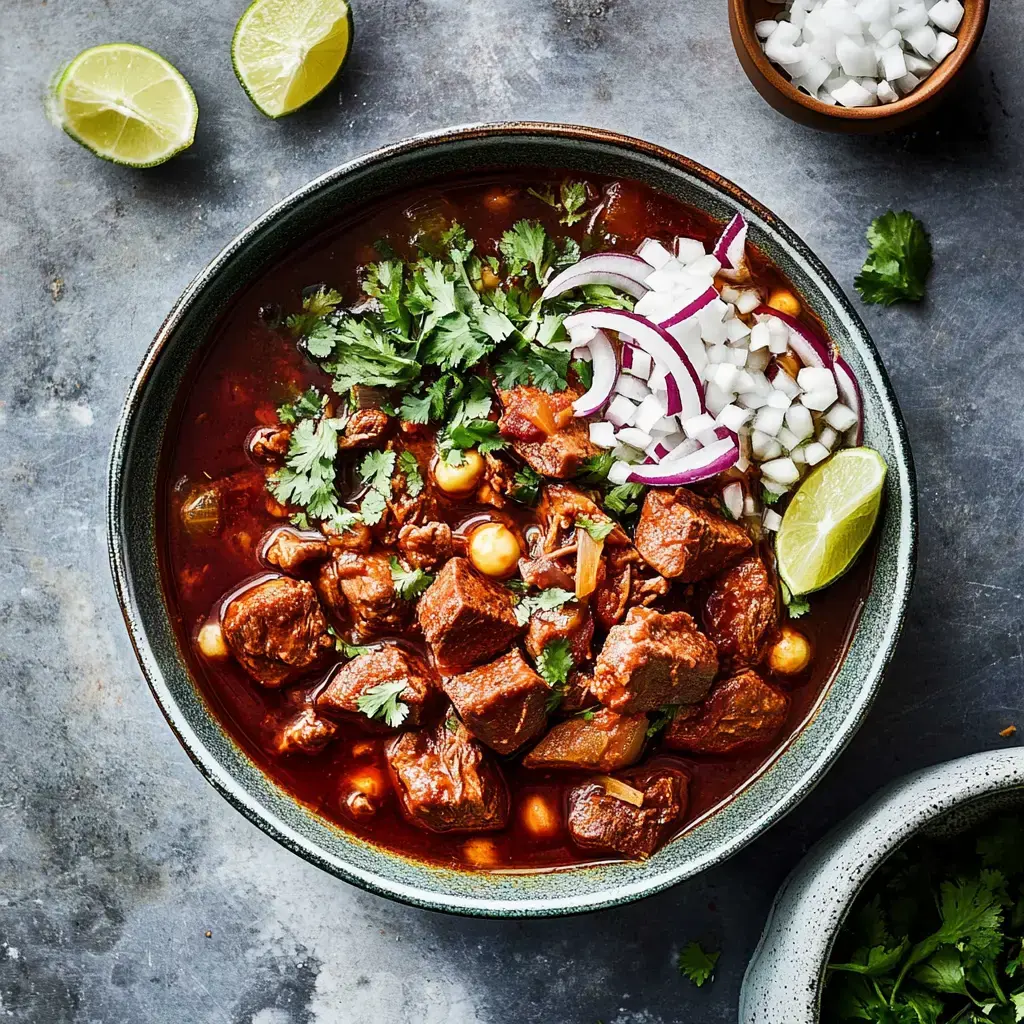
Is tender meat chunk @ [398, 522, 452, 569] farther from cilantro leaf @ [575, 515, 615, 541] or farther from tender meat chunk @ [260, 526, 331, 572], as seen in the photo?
cilantro leaf @ [575, 515, 615, 541]

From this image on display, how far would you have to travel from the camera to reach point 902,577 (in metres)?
3.41

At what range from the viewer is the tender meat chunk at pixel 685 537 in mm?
3465

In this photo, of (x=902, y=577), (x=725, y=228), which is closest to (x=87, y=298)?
(x=725, y=228)

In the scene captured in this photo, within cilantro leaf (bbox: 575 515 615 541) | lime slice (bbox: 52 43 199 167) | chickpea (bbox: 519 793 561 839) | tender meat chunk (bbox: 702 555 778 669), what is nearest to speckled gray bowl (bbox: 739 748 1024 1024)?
tender meat chunk (bbox: 702 555 778 669)

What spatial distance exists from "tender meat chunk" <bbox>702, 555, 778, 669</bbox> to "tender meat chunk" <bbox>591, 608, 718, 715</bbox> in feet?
0.38

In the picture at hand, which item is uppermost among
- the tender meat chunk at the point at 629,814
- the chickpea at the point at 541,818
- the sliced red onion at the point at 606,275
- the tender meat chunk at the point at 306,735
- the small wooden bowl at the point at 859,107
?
the small wooden bowl at the point at 859,107

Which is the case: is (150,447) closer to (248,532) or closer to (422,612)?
(248,532)

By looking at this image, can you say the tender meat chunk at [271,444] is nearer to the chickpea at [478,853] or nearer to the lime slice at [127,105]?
the lime slice at [127,105]

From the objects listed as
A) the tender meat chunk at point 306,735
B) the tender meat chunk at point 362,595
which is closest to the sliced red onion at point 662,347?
the tender meat chunk at point 362,595

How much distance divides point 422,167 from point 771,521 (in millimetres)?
1700

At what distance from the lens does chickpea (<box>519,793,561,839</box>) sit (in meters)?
3.68

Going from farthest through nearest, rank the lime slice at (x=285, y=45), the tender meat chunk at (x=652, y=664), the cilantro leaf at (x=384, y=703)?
the lime slice at (x=285, y=45), the cilantro leaf at (x=384, y=703), the tender meat chunk at (x=652, y=664)

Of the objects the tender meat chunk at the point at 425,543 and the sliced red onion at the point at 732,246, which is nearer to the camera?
the sliced red onion at the point at 732,246

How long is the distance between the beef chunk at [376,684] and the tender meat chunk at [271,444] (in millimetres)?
734
